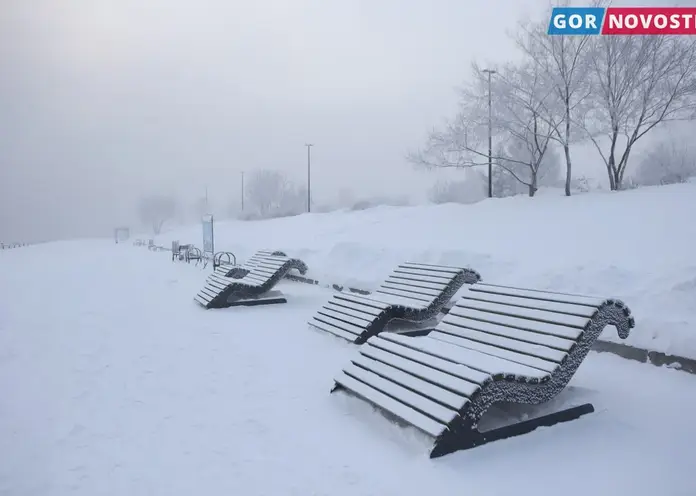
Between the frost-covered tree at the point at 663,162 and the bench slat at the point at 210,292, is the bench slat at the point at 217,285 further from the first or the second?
the frost-covered tree at the point at 663,162

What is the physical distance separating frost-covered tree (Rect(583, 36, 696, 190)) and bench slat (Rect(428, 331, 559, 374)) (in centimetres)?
1654

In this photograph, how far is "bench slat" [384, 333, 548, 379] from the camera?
13.8ft

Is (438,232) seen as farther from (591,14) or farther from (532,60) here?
(591,14)

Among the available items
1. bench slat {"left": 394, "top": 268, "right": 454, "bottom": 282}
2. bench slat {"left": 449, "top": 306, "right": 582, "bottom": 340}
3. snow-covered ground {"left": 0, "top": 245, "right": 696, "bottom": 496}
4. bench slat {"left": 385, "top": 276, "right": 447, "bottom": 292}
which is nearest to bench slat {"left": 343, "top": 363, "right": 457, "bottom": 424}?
snow-covered ground {"left": 0, "top": 245, "right": 696, "bottom": 496}

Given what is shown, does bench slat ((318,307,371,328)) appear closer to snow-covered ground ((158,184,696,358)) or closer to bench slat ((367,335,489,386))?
bench slat ((367,335,489,386))

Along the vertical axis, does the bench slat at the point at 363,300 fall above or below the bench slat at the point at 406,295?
below

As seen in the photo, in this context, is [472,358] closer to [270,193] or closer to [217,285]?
[217,285]

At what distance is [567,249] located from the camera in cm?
951

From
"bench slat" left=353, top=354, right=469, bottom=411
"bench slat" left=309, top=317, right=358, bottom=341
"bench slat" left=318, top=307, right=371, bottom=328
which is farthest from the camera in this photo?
"bench slat" left=318, top=307, right=371, bottom=328

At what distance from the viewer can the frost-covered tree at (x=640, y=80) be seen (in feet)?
59.4

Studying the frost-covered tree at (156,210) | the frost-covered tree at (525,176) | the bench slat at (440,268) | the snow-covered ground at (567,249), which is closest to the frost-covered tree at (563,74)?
the snow-covered ground at (567,249)

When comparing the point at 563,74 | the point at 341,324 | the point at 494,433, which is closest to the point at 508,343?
the point at 494,433

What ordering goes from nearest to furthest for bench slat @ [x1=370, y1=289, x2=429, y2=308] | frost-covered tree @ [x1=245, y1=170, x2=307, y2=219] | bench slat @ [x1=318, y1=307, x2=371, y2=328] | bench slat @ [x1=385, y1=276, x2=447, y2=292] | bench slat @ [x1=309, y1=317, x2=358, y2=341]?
bench slat @ [x1=309, y1=317, x2=358, y2=341] < bench slat @ [x1=318, y1=307, x2=371, y2=328] < bench slat @ [x1=370, y1=289, x2=429, y2=308] < bench slat @ [x1=385, y1=276, x2=447, y2=292] < frost-covered tree @ [x1=245, y1=170, x2=307, y2=219]

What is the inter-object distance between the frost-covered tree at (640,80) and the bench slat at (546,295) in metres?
15.7
